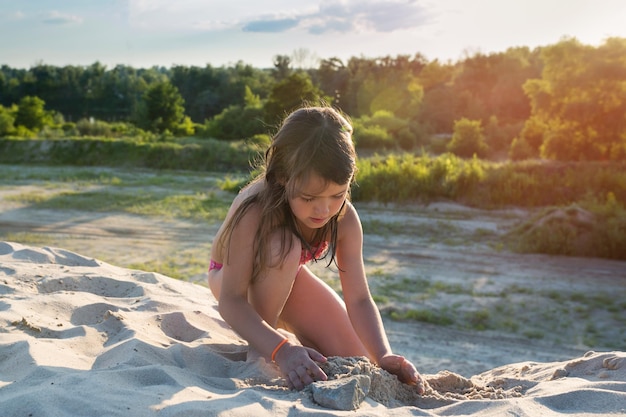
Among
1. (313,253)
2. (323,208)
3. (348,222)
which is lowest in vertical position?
(313,253)

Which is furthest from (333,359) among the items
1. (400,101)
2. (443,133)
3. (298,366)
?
(400,101)

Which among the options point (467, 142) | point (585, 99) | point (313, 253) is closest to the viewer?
point (313, 253)

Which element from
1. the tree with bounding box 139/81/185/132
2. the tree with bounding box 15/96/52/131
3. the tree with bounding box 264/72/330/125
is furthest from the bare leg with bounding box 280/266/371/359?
the tree with bounding box 15/96/52/131

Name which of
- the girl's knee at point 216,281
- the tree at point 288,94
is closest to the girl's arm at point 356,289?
the girl's knee at point 216,281

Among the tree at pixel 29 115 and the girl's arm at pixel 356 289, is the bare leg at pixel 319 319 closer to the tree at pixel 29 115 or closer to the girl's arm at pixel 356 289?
the girl's arm at pixel 356 289

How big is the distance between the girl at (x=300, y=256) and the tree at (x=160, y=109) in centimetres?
2766

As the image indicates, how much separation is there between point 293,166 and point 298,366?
0.73m

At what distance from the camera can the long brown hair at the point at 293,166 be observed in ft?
7.42

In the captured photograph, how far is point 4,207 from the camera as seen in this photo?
9.71 metres

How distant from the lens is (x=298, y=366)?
7.48 feet

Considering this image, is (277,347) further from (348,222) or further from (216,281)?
(216,281)

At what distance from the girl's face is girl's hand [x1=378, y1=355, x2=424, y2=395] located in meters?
0.62

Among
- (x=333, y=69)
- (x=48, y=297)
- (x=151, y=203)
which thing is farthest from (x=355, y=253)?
(x=333, y=69)

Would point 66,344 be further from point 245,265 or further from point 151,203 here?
point 151,203
